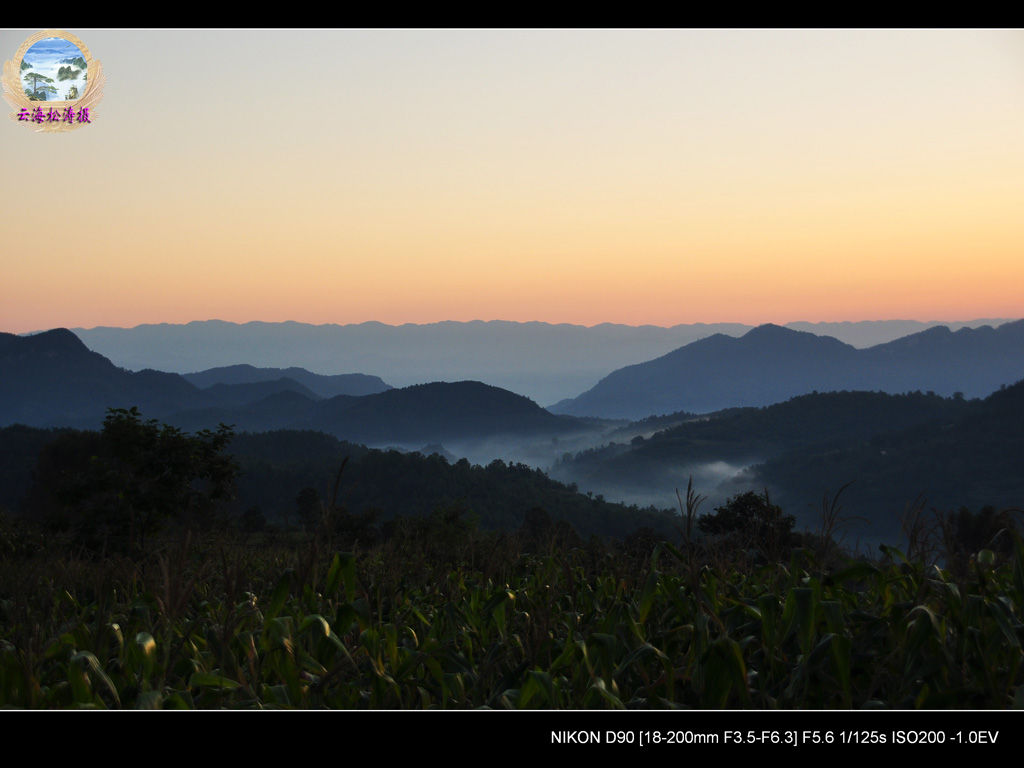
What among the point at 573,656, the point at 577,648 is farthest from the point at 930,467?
the point at 577,648

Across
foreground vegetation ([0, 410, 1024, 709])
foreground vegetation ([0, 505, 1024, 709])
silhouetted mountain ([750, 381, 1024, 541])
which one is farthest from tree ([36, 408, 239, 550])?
silhouetted mountain ([750, 381, 1024, 541])

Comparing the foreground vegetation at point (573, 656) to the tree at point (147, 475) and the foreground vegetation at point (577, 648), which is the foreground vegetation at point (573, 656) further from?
the tree at point (147, 475)

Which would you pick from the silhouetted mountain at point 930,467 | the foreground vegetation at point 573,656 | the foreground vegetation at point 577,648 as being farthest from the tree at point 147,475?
the silhouetted mountain at point 930,467

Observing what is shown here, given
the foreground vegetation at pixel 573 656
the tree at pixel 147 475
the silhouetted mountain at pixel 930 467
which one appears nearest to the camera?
the foreground vegetation at pixel 573 656

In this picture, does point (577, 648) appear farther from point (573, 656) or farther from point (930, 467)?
point (930, 467)

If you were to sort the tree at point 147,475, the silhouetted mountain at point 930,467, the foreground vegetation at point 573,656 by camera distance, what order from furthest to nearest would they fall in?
1. the silhouetted mountain at point 930,467
2. the tree at point 147,475
3. the foreground vegetation at point 573,656

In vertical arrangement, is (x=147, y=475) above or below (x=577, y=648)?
above

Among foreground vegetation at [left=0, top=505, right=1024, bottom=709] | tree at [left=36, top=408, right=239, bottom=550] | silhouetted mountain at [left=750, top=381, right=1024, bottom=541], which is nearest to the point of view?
foreground vegetation at [left=0, top=505, right=1024, bottom=709]

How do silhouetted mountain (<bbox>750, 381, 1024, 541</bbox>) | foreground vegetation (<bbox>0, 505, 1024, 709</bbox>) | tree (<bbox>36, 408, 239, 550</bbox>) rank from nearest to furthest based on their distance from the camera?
foreground vegetation (<bbox>0, 505, 1024, 709</bbox>), tree (<bbox>36, 408, 239, 550</bbox>), silhouetted mountain (<bbox>750, 381, 1024, 541</bbox>)

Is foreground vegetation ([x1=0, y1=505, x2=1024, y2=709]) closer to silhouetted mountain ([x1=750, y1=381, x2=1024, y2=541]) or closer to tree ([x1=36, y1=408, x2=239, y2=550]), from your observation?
tree ([x1=36, y1=408, x2=239, y2=550])
